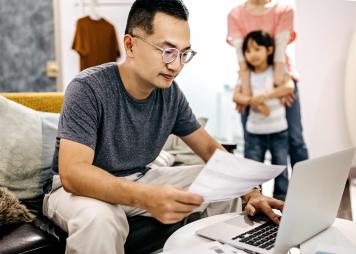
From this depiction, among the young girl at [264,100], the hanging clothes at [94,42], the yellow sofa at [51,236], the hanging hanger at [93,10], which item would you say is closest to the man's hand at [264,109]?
the young girl at [264,100]

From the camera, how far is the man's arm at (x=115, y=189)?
1056mm

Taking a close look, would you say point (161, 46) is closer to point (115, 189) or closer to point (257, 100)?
point (115, 189)

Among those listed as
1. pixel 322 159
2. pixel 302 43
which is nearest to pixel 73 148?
pixel 322 159

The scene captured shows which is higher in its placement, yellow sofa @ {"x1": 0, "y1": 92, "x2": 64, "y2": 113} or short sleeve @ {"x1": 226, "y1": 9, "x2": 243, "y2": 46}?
short sleeve @ {"x1": 226, "y1": 9, "x2": 243, "y2": 46}

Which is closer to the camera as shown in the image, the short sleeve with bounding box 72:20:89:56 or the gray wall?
the gray wall

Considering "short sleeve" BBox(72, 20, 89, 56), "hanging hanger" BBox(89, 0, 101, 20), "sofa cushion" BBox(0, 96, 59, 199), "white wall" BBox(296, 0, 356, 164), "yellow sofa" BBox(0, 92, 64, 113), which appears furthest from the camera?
"hanging hanger" BBox(89, 0, 101, 20)

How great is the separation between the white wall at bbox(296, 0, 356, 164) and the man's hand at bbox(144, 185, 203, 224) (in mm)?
2831

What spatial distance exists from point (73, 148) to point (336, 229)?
783mm

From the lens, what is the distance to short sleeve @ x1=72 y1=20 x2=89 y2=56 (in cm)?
390

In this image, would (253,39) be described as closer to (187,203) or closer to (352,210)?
(352,210)

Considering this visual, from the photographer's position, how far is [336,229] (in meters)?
1.22

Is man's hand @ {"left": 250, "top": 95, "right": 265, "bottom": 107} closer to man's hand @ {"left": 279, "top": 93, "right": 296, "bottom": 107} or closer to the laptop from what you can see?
man's hand @ {"left": 279, "top": 93, "right": 296, "bottom": 107}

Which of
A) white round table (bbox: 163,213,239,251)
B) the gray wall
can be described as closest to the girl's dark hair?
white round table (bbox: 163,213,239,251)

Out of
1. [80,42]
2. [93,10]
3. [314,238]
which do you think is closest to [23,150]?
[314,238]
